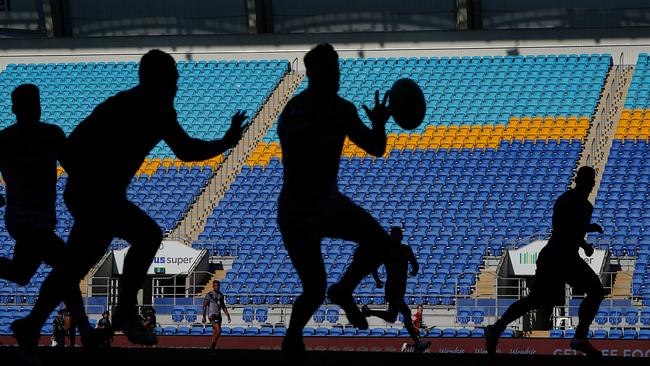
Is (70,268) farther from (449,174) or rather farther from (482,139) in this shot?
(482,139)

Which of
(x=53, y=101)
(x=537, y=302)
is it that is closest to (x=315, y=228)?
(x=537, y=302)

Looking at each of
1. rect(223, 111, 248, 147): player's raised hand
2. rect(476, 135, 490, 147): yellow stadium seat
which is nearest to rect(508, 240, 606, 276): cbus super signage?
rect(476, 135, 490, 147): yellow stadium seat

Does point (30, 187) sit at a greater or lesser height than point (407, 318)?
greater

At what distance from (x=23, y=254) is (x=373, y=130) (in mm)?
2522

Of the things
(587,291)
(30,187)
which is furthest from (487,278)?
(30,187)

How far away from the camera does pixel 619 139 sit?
32.0m

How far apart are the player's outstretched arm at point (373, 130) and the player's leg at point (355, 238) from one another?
34 cm

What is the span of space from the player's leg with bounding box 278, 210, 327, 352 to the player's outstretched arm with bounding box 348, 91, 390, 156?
61cm

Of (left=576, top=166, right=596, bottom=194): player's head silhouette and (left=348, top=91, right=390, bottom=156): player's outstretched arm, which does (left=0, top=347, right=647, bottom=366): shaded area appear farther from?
(left=576, top=166, right=596, bottom=194): player's head silhouette

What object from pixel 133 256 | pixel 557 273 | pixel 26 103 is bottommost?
pixel 557 273

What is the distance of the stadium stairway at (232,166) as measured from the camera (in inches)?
1221

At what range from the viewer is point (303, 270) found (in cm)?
774

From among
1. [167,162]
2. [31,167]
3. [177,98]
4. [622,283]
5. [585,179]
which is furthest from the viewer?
[177,98]

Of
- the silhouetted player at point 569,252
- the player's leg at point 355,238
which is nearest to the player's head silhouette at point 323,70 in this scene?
the player's leg at point 355,238
